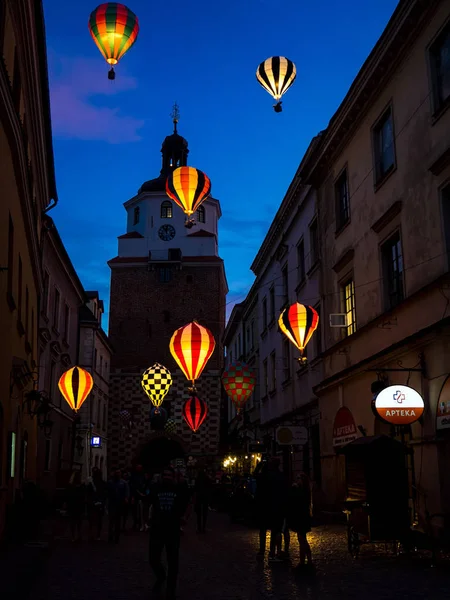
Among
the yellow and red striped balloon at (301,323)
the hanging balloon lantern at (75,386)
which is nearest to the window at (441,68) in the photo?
the yellow and red striped balloon at (301,323)

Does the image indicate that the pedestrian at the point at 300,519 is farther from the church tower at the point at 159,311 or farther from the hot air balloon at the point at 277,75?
the church tower at the point at 159,311

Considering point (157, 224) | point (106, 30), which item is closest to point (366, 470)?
point (106, 30)

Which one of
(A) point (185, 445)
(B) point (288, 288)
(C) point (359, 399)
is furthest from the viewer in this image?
(A) point (185, 445)

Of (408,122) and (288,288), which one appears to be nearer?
(408,122)

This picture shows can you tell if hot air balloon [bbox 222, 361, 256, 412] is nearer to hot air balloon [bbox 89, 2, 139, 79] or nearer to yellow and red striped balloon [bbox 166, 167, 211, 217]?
yellow and red striped balloon [bbox 166, 167, 211, 217]

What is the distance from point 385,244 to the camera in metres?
17.4

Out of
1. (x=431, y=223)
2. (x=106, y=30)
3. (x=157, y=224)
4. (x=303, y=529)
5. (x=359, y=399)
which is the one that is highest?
(x=157, y=224)

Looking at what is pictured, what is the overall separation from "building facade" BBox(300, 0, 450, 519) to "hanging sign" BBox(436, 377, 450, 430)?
0.04 metres

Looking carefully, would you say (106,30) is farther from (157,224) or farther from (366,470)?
(157,224)

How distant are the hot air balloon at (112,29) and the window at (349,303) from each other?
28.0ft

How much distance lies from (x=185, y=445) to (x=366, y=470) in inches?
1568

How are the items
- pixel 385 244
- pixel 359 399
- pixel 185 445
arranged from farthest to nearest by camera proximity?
pixel 185 445, pixel 359 399, pixel 385 244

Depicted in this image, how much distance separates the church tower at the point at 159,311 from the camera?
52344mm

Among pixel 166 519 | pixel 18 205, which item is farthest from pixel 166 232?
pixel 166 519
